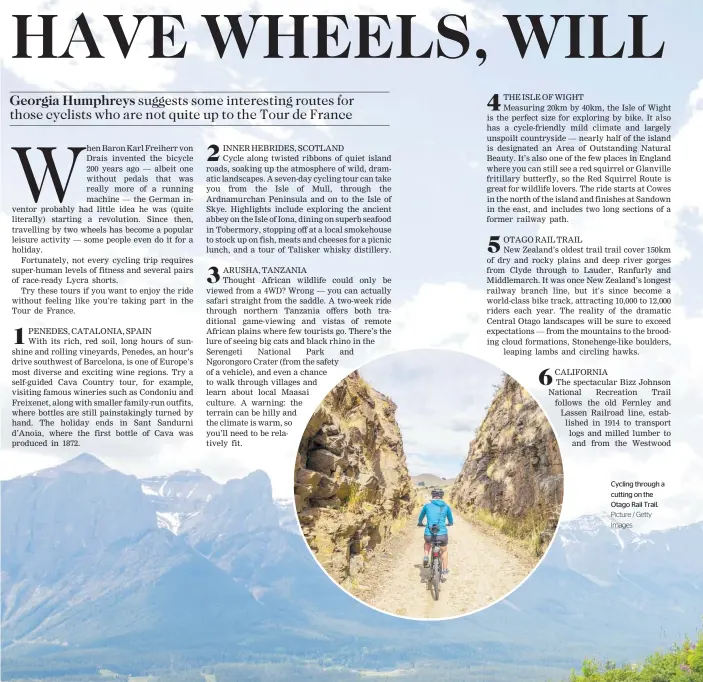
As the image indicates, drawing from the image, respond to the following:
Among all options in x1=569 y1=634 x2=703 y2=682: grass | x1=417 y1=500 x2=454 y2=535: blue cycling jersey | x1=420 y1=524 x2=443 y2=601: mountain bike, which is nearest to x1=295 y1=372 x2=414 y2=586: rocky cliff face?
x1=420 y1=524 x2=443 y2=601: mountain bike

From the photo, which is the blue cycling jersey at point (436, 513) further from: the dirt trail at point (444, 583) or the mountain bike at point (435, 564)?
the dirt trail at point (444, 583)

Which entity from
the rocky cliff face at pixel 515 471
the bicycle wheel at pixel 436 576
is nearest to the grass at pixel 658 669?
the rocky cliff face at pixel 515 471

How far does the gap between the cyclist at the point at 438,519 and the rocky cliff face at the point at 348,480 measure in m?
1.42

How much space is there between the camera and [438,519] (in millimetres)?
14109

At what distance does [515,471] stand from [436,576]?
4.91 meters

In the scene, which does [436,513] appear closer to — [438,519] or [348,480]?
[438,519]

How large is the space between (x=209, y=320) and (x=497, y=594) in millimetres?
6786

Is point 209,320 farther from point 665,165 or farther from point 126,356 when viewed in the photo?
point 665,165

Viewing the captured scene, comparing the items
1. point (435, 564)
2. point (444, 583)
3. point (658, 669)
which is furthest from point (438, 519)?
point (658, 669)

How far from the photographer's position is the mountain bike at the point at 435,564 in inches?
556

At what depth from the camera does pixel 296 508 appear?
1420 centimetres

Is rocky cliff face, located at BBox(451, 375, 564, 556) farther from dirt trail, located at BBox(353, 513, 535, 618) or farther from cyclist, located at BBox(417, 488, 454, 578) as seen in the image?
cyclist, located at BBox(417, 488, 454, 578)

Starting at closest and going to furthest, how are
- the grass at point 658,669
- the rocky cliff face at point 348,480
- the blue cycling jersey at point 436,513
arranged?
the blue cycling jersey at point 436,513, the rocky cliff face at point 348,480, the grass at point 658,669

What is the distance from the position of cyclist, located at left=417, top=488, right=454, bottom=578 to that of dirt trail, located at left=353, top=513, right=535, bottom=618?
435mm
